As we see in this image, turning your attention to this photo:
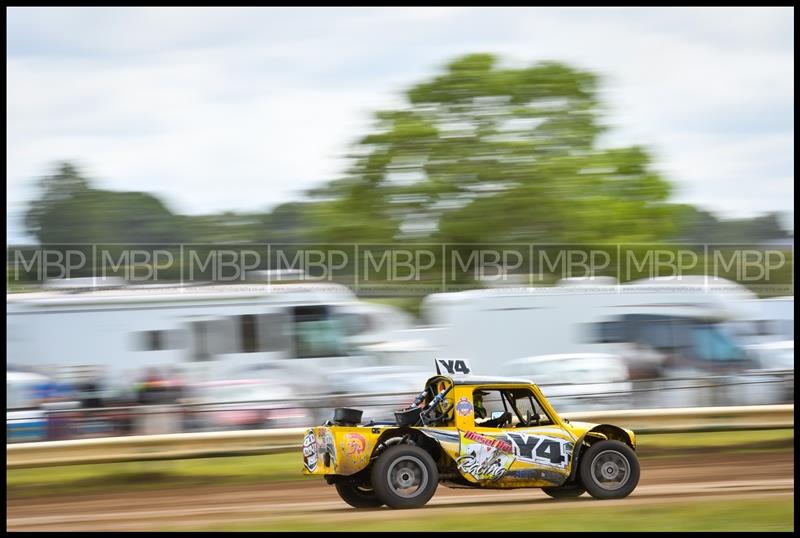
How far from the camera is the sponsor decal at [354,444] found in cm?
993

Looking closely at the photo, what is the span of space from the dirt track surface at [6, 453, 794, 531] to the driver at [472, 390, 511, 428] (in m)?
0.86

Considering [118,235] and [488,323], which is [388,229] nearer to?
[488,323]

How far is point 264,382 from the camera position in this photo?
56.7 ft

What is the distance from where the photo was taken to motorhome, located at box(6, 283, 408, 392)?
59.9 ft

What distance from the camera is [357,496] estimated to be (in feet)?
35.0

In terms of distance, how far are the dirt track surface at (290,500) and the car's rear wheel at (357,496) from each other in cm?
12

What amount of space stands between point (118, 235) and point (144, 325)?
1161cm

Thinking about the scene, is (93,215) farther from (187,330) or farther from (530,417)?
(530,417)

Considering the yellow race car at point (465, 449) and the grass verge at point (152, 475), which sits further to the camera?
the grass verge at point (152, 475)

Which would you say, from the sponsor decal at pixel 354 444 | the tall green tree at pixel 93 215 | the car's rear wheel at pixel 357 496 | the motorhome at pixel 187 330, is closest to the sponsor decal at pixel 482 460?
the sponsor decal at pixel 354 444

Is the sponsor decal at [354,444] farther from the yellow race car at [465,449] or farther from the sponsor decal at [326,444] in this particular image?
the sponsor decal at [326,444]

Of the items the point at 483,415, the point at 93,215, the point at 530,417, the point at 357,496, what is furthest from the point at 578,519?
the point at 93,215

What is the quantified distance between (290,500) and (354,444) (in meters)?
2.15

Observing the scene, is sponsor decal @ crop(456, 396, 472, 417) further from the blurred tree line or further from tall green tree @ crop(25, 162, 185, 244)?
tall green tree @ crop(25, 162, 185, 244)
